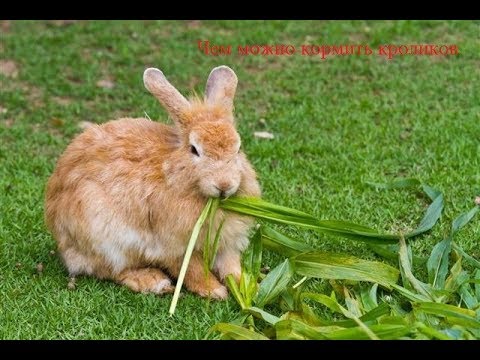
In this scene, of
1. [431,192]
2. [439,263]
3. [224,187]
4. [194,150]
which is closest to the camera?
[224,187]

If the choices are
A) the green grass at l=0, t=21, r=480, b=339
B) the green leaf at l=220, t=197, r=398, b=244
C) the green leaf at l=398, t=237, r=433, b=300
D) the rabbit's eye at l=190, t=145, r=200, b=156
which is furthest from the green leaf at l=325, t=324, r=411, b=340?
the rabbit's eye at l=190, t=145, r=200, b=156

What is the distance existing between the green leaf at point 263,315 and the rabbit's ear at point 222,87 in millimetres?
1064

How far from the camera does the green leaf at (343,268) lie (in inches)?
178

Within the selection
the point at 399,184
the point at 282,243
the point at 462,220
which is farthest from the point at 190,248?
the point at 399,184

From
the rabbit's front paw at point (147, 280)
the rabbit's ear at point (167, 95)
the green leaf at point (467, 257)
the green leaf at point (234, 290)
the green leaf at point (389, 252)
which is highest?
the rabbit's ear at point (167, 95)

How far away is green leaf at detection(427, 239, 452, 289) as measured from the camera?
460 centimetres

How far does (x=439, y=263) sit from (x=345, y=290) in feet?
1.85

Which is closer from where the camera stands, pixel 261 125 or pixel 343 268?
pixel 343 268

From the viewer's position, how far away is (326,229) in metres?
4.71

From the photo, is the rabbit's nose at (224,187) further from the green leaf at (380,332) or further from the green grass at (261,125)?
the green leaf at (380,332)

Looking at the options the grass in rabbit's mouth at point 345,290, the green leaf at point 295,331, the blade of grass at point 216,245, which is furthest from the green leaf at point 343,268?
the green leaf at point 295,331

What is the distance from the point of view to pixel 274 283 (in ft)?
14.8

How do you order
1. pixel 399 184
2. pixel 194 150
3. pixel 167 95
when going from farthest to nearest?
pixel 399 184, pixel 167 95, pixel 194 150

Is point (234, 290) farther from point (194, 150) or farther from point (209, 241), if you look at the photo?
point (194, 150)
